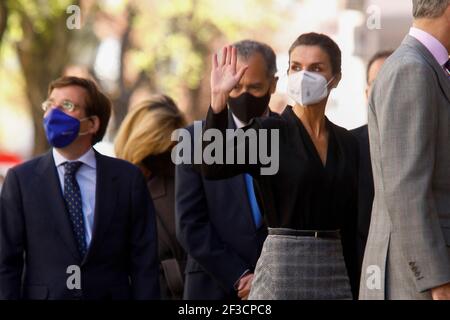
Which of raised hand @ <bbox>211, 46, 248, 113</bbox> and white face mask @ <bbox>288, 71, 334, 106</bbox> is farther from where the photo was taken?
white face mask @ <bbox>288, 71, 334, 106</bbox>

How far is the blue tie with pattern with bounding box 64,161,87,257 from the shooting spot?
6.29 m

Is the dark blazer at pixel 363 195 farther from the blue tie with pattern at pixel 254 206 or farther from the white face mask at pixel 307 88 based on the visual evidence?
the blue tie with pattern at pixel 254 206

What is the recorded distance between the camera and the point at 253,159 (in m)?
5.19

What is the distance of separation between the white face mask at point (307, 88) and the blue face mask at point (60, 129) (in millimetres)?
1397

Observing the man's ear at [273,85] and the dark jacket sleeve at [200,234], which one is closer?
the dark jacket sleeve at [200,234]

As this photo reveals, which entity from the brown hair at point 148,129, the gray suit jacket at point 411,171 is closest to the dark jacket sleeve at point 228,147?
the gray suit jacket at point 411,171

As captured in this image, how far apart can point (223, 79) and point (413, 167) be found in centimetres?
100

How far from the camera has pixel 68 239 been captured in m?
6.20

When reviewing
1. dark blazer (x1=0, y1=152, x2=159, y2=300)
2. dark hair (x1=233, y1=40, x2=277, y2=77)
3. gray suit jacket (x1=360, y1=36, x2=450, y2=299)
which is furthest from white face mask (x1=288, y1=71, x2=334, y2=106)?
dark blazer (x1=0, y1=152, x2=159, y2=300)

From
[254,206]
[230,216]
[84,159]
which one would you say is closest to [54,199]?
[84,159]

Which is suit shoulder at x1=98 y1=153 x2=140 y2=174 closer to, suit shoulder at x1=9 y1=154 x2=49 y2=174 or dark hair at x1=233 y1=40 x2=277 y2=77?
suit shoulder at x1=9 y1=154 x2=49 y2=174

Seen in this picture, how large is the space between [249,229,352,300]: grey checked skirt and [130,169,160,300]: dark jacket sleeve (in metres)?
1.22

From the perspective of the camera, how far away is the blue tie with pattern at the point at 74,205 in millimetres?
6293
